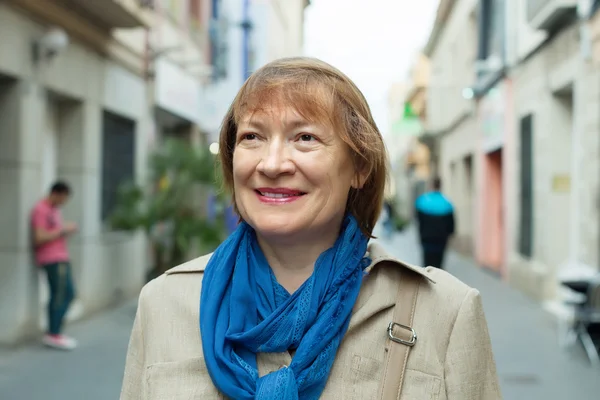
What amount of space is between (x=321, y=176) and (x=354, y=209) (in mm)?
236

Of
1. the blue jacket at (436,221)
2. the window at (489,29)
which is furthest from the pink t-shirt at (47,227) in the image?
the window at (489,29)

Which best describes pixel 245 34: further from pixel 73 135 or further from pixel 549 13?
pixel 549 13

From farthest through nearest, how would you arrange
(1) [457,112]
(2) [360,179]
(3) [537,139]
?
(1) [457,112], (3) [537,139], (2) [360,179]

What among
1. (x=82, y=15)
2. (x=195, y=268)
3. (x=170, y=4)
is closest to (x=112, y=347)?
(x=82, y=15)

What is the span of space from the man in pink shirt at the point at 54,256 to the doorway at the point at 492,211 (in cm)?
1206

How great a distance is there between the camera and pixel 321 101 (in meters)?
1.75

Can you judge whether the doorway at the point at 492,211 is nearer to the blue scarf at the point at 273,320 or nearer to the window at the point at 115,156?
the window at the point at 115,156

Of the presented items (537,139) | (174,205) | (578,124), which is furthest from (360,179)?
(537,139)

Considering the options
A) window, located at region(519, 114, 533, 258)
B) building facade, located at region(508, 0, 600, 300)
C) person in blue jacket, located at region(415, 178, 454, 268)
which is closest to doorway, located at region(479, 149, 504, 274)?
building facade, located at region(508, 0, 600, 300)

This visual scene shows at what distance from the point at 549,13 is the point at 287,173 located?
9.44 meters

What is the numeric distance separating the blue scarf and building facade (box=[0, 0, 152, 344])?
642 centimetres

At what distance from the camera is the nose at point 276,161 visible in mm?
1723

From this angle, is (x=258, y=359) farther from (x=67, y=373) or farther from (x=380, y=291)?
(x=67, y=373)

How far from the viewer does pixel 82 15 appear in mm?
9352
